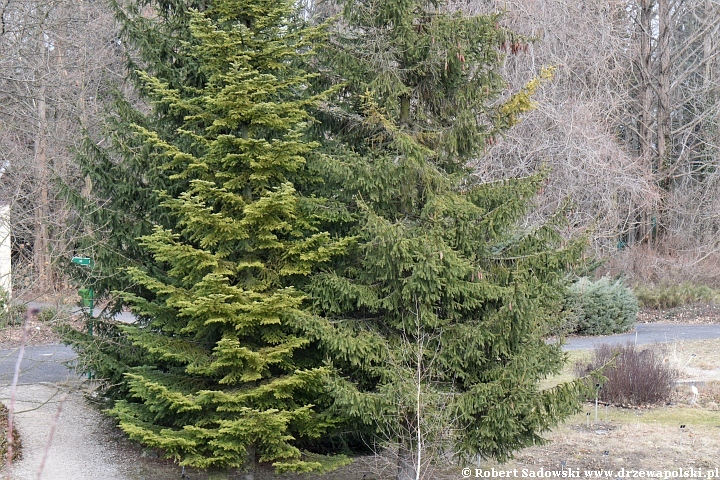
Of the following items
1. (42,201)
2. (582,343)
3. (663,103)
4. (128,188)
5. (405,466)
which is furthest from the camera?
(663,103)

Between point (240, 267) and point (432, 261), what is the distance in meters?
1.86

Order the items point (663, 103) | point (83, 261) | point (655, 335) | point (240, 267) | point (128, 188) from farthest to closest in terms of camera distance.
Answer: point (663, 103)
point (655, 335)
point (83, 261)
point (128, 188)
point (240, 267)

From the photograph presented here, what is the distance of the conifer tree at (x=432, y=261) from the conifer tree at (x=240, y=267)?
42cm

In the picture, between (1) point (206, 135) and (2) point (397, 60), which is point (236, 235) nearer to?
(1) point (206, 135)

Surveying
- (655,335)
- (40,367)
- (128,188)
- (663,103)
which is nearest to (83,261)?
(128,188)

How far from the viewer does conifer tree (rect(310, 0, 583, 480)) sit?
6.75m

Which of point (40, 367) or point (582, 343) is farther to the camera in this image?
point (582, 343)

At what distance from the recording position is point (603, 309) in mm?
18062

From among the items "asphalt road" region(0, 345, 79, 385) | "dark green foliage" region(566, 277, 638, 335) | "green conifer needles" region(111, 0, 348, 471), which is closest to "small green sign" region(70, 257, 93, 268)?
"green conifer needles" region(111, 0, 348, 471)

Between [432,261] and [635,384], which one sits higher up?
[432,261]

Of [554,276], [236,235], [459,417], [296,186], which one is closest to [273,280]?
[236,235]

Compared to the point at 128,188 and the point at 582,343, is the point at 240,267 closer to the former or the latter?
the point at 128,188

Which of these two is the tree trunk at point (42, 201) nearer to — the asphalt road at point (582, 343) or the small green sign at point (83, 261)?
the small green sign at point (83, 261)

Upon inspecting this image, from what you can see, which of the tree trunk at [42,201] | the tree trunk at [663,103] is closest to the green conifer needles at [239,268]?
the tree trunk at [42,201]
